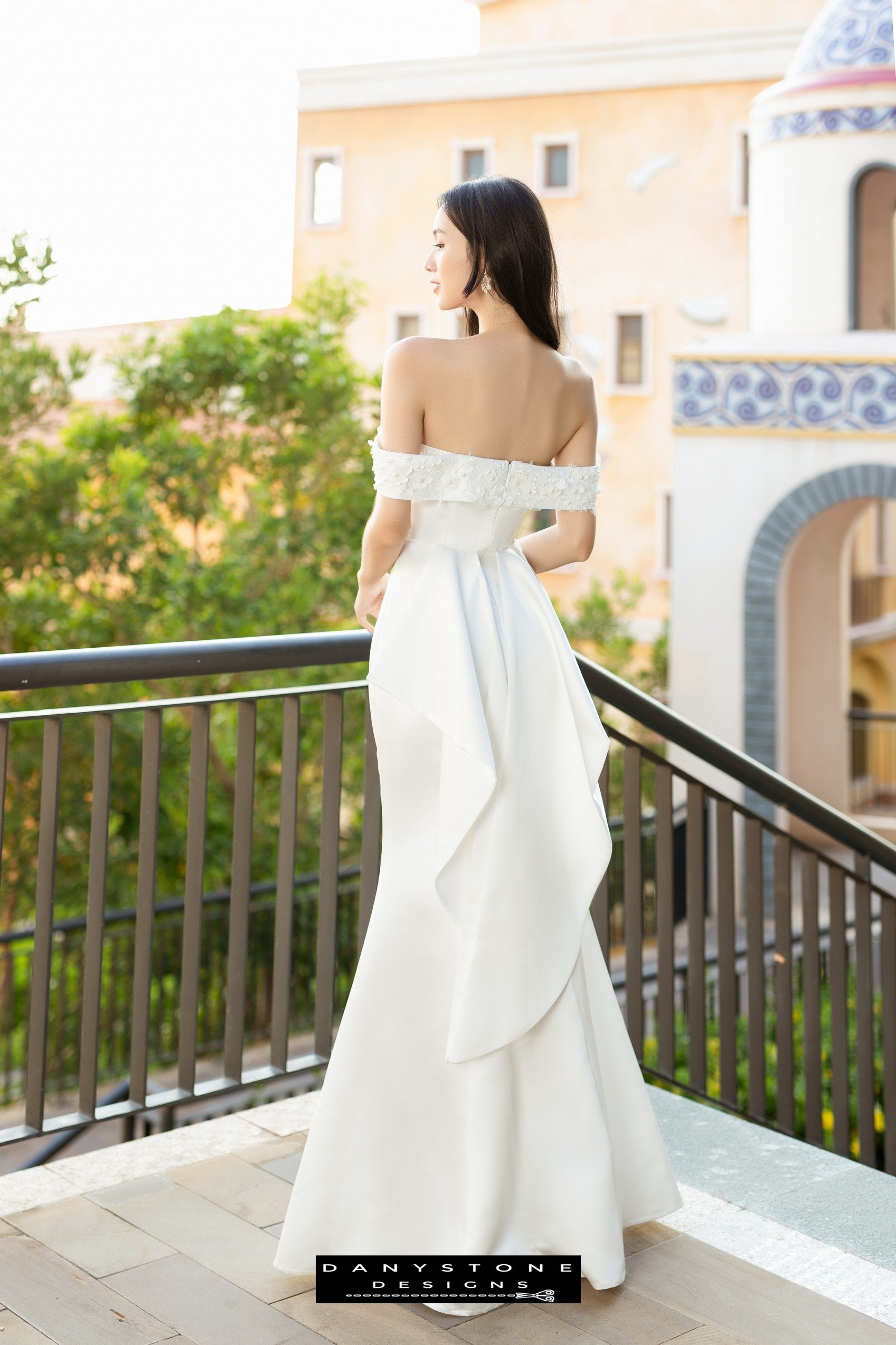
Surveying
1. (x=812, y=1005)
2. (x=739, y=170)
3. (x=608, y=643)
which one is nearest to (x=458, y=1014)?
(x=812, y=1005)

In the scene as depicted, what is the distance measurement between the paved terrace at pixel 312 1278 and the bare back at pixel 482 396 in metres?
1.30

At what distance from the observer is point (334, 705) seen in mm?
2809

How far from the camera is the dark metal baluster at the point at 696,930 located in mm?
3168

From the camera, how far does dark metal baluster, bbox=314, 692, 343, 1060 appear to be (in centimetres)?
277

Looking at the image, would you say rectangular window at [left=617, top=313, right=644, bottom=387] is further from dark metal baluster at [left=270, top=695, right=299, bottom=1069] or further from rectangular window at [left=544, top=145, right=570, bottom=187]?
dark metal baluster at [left=270, top=695, right=299, bottom=1069]

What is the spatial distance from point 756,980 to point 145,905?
5.10ft

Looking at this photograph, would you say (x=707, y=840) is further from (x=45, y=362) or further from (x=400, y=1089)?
(x=400, y=1089)

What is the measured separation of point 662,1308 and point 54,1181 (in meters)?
1.09

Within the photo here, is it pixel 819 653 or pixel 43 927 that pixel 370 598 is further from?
pixel 819 653

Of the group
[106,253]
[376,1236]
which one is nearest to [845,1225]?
[376,1236]

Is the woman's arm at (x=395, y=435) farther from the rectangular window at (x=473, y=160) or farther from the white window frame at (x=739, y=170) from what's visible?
the rectangular window at (x=473, y=160)

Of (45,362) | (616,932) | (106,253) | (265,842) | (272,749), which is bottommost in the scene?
(616,932)

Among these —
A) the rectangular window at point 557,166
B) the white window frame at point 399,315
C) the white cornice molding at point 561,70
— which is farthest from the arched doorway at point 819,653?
the white window frame at point 399,315

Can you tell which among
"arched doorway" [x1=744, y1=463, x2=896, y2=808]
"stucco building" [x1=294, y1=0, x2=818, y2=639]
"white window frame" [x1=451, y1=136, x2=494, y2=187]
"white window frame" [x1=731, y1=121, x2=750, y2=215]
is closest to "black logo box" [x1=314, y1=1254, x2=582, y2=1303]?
"arched doorway" [x1=744, y1=463, x2=896, y2=808]
